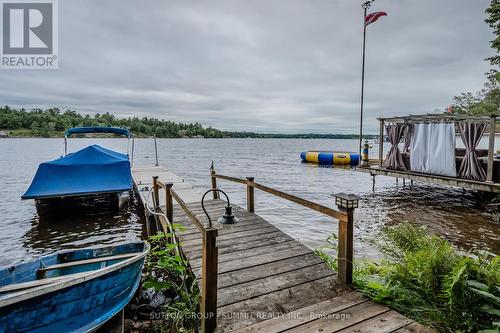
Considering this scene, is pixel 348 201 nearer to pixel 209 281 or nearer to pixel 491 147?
pixel 209 281

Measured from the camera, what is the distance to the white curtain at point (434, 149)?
1057cm

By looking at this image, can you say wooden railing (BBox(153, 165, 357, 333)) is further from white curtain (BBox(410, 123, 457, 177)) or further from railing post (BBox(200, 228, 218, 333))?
white curtain (BBox(410, 123, 457, 177))

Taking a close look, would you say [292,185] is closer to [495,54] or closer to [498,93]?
[495,54]

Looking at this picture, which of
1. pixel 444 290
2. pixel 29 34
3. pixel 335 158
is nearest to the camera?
pixel 444 290

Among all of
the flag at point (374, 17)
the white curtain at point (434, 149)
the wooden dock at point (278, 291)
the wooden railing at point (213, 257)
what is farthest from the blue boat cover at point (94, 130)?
the white curtain at point (434, 149)

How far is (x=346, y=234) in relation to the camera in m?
3.30

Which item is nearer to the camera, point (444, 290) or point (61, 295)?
point (444, 290)

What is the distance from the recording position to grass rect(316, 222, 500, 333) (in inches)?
98.0

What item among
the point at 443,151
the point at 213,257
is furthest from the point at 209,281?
the point at 443,151

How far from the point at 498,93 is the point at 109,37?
3986 cm

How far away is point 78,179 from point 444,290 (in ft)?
37.2

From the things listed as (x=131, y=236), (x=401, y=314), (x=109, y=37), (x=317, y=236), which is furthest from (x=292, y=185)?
(x=109, y=37)

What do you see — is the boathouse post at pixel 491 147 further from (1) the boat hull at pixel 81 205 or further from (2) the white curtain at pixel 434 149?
(1) the boat hull at pixel 81 205

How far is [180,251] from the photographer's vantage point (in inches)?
172
